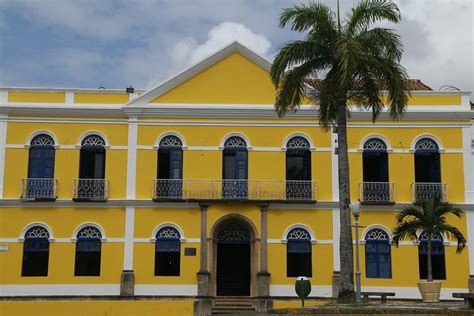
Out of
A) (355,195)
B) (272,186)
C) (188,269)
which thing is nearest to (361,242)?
(355,195)

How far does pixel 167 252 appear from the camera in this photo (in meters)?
26.9

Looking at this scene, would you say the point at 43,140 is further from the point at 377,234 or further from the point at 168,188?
the point at 377,234

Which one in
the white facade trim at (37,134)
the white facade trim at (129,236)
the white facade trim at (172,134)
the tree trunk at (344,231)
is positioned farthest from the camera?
the white facade trim at (172,134)

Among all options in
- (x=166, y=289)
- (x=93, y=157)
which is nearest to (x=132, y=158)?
(x=93, y=157)

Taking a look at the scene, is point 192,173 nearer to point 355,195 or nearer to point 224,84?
point 224,84

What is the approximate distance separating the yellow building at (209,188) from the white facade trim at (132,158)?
2.2 inches

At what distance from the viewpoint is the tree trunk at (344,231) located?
19.1 metres

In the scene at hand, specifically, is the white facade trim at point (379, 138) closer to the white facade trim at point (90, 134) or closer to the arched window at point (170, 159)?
the arched window at point (170, 159)

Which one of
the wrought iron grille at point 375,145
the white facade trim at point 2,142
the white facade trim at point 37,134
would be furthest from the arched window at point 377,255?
the white facade trim at point 2,142

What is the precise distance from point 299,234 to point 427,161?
19.5ft

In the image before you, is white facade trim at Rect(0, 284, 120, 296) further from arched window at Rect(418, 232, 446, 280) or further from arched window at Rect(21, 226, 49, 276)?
arched window at Rect(418, 232, 446, 280)

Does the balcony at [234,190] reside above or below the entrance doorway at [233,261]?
above

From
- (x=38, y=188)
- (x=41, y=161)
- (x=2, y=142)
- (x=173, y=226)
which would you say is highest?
(x=2, y=142)

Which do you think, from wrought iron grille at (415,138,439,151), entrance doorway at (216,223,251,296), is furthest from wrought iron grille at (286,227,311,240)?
wrought iron grille at (415,138,439,151)
